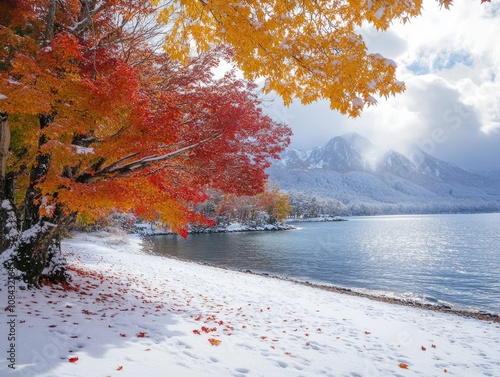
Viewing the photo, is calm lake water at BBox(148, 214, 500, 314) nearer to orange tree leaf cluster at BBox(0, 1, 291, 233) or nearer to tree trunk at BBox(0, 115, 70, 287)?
orange tree leaf cluster at BBox(0, 1, 291, 233)

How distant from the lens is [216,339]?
→ 20.3 ft

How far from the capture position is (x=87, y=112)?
21.8 ft

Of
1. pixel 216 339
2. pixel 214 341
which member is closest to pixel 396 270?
pixel 216 339

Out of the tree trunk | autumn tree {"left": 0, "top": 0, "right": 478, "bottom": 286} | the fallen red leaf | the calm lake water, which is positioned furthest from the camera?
the calm lake water

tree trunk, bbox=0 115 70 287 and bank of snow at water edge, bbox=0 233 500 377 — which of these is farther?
tree trunk, bbox=0 115 70 287

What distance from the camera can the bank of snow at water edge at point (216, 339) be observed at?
454 cm

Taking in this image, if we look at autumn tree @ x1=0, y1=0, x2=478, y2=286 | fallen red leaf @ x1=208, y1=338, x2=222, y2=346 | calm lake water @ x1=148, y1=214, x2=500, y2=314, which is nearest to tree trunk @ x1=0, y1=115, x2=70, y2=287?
autumn tree @ x1=0, y1=0, x2=478, y2=286

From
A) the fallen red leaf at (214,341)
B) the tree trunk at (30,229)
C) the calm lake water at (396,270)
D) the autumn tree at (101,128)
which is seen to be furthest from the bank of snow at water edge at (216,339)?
the calm lake water at (396,270)

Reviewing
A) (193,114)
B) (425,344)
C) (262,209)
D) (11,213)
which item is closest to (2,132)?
(11,213)

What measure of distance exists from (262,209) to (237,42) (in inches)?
3847

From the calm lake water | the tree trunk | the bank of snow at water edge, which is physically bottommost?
the calm lake water

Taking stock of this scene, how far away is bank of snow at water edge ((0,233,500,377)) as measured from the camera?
4.54m

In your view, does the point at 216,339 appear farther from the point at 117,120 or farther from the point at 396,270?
the point at 396,270

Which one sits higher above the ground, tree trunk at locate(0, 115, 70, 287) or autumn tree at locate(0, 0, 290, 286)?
autumn tree at locate(0, 0, 290, 286)
